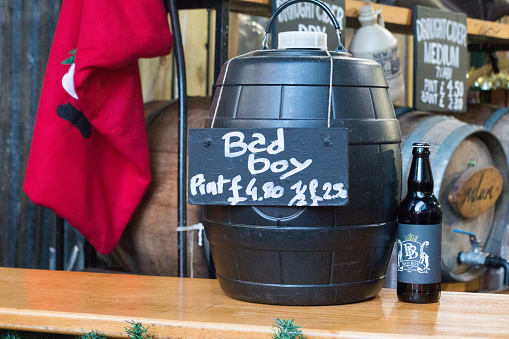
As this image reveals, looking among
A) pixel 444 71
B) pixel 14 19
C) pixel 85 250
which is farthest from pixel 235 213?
pixel 444 71

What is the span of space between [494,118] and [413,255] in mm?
2036

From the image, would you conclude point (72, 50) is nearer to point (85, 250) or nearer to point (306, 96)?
point (85, 250)

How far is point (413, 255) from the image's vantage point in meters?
1.48

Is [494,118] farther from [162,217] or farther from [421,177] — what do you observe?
[421,177]

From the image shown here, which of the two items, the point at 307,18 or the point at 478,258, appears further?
the point at 478,258

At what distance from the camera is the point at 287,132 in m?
1.38

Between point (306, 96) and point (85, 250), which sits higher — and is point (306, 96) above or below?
above

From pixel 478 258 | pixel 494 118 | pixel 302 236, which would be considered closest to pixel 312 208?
pixel 302 236

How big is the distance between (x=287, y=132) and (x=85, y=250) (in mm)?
1723

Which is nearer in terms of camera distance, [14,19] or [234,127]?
[234,127]

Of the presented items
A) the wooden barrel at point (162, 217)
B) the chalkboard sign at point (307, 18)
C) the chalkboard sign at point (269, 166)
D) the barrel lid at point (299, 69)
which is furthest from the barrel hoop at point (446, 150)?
the chalkboard sign at point (269, 166)

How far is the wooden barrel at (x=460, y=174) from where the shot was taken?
2.53m

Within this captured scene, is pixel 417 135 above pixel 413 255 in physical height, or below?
above

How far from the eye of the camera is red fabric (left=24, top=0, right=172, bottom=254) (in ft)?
7.09
